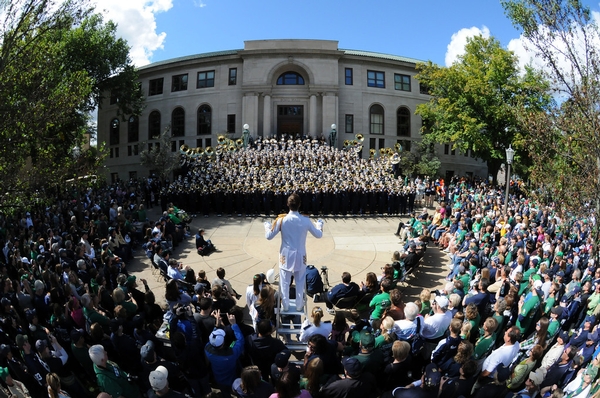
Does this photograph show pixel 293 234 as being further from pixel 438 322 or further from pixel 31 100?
pixel 31 100

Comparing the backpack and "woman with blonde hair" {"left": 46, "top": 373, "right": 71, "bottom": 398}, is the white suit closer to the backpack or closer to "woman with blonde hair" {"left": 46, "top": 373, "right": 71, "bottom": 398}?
the backpack

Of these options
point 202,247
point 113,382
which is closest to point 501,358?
point 113,382

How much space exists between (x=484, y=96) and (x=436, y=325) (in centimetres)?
2606

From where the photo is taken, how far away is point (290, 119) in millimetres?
36500

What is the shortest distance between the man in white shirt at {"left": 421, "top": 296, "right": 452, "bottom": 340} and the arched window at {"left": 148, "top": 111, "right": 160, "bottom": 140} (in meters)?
37.7

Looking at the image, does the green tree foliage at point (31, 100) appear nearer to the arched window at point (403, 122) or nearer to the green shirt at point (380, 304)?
the green shirt at point (380, 304)

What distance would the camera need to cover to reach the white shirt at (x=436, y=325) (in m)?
6.04

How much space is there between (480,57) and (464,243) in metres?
23.1

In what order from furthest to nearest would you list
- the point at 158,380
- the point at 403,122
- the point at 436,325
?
1. the point at 403,122
2. the point at 436,325
3. the point at 158,380

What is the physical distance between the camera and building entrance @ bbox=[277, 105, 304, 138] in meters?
36.4

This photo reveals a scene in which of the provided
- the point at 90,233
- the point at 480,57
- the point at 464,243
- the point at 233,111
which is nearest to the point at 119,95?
the point at 233,111

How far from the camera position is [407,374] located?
5367mm

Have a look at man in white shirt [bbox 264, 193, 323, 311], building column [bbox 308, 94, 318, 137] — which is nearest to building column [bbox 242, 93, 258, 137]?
building column [bbox 308, 94, 318, 137]

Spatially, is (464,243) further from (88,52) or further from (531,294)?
(88,52)
